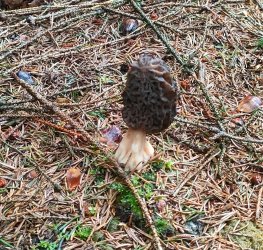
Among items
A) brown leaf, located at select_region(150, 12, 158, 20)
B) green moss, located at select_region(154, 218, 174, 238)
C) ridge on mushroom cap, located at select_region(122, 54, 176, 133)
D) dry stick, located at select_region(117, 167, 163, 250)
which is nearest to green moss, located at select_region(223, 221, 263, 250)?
green moss, located at select_region(154, 218, 174, 238)

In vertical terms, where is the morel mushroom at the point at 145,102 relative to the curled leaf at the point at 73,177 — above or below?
above

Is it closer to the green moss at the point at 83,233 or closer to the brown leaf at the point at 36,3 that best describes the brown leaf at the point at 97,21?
the brown leaf at the point at 36,3

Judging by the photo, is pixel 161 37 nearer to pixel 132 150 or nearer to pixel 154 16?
pixel 154 16

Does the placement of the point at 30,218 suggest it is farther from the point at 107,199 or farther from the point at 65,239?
the point at 107,199

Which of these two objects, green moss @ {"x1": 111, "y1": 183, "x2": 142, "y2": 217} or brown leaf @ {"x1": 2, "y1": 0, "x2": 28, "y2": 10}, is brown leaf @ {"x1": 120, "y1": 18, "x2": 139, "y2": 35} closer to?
brown leaf @ {"x1": 2, "y1": 0, "x2": 28, "y2": 10}

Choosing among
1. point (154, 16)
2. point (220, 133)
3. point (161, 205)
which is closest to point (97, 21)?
point (154, 16)

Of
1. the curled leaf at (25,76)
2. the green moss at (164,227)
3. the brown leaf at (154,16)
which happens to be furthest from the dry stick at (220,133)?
the brown leaf at (154,16)

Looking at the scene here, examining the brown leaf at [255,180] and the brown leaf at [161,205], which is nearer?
the brown leaf at [161,205]

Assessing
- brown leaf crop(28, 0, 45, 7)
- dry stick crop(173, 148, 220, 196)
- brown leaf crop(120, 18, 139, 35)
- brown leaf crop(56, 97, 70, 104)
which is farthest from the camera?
brown leaf crop(28, 0, 45, 7)
